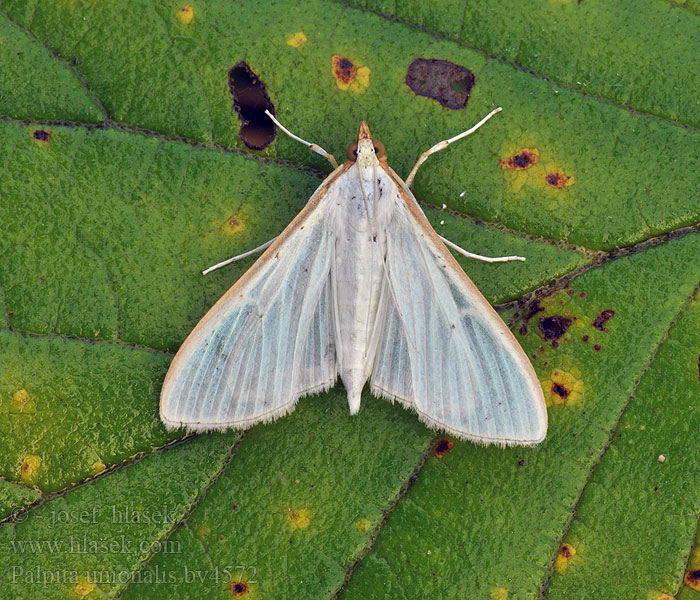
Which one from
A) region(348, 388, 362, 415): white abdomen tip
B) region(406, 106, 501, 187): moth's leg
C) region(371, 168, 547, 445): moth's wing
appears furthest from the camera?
region(406, 106, 501, 187): moth's leg

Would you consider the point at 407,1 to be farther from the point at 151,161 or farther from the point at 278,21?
the point at 151,161

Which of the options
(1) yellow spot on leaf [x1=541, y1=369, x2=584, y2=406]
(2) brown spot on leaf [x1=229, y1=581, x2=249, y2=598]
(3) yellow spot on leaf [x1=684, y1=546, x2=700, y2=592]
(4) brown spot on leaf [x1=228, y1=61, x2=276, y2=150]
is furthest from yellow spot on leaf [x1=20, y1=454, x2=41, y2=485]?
(3) yellow spot on leaf [x1=684, y1=546, x2=700, y2=592]

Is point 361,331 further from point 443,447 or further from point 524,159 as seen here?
point 524,159

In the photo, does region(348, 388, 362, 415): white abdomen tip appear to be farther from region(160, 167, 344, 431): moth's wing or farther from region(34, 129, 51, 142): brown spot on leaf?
region(34, 129, 51, 142): brown spot on leaf

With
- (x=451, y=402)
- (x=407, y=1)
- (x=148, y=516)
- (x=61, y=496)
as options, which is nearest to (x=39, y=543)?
(x=61, y=496)

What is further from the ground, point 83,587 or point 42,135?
point 42,135

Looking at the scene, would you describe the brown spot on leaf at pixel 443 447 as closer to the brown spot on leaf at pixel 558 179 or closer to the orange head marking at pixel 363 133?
the brown spot on leaf at pixel 558 179

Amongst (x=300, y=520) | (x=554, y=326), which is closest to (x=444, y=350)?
(x=554, y=326)
